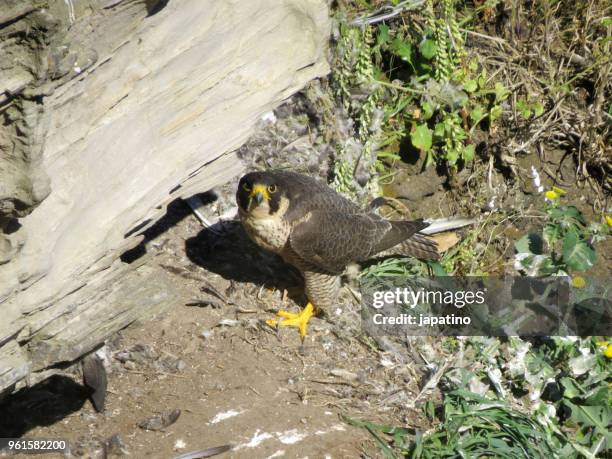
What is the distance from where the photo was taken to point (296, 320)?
4941 millimetres

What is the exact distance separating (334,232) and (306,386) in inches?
38.5

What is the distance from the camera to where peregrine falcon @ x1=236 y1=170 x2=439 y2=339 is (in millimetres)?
4535

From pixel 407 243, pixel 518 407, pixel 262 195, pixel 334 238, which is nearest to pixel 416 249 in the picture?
pixel 407 243

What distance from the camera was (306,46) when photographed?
4164 mm

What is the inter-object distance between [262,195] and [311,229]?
40 cm

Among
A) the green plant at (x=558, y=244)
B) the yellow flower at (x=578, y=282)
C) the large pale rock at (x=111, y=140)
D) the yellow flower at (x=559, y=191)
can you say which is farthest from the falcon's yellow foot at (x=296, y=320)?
the yellow flower at (x=559, y=191)

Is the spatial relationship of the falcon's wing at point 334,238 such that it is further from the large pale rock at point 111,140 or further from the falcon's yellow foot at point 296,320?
the large pale rock at point 111,140

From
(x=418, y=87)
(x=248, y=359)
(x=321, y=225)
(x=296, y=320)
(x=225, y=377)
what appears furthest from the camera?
(x=418, y=87)

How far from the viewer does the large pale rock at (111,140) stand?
110 inches

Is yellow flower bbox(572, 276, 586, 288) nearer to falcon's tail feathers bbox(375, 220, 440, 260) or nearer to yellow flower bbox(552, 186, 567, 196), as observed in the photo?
yellow flower bbox(552, 186, 567, 196)

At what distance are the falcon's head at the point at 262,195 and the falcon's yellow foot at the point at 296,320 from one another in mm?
780

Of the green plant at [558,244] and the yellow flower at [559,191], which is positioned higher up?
the yellow flower at [559,191]

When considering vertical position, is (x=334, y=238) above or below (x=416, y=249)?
above

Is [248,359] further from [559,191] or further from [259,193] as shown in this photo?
[559,191]
